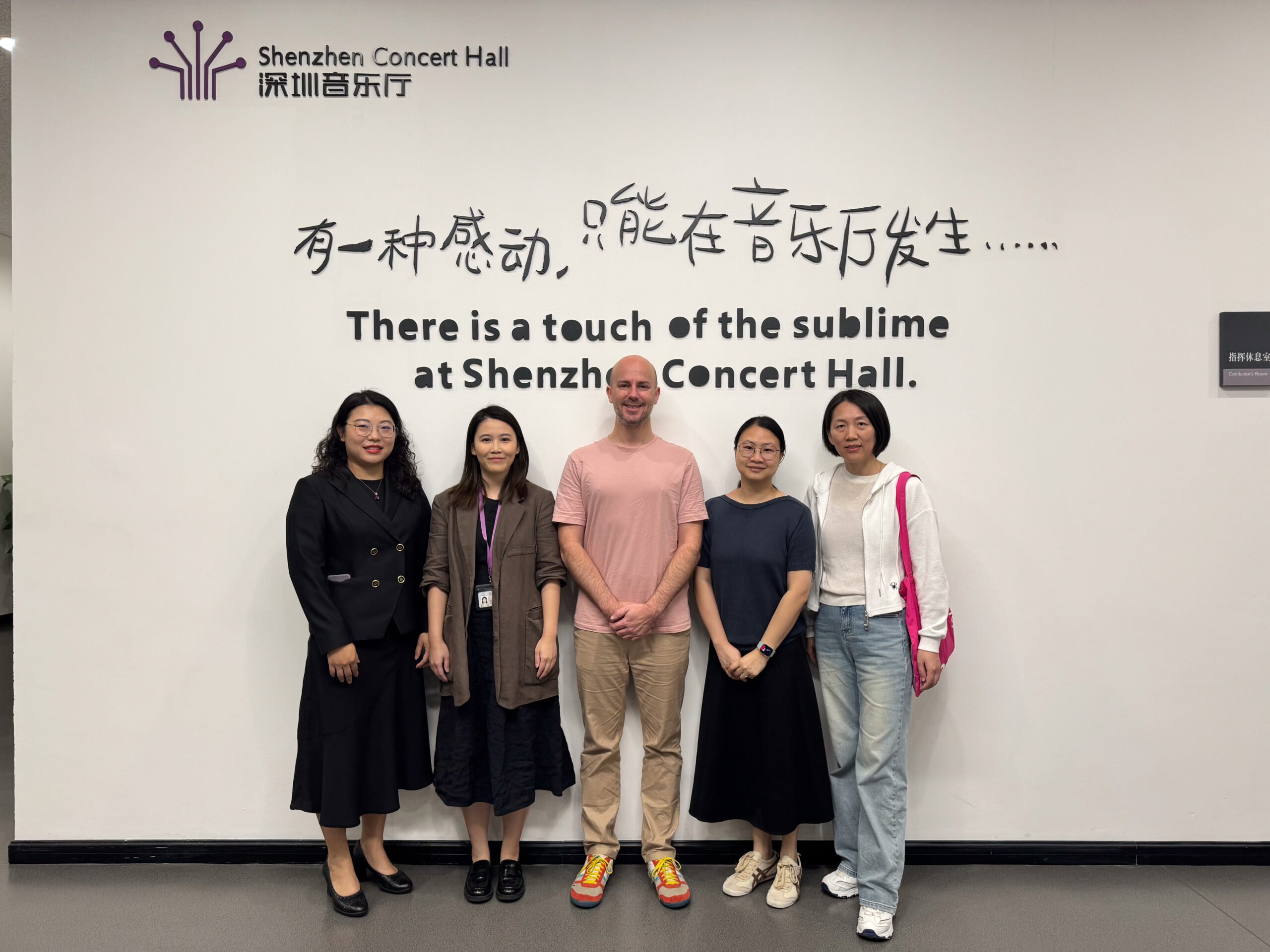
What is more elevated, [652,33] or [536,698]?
[652,33]

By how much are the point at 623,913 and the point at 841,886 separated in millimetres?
782

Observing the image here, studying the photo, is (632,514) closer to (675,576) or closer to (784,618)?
(675,576)

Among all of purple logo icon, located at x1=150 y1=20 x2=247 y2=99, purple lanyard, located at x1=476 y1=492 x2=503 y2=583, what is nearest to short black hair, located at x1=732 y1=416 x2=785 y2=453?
purple lanyard, located at x1=476 y1=492 x2=503 y2=583

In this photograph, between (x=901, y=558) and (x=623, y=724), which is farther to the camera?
(x=623, y=724)

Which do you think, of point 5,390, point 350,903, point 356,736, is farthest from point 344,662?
point 5,390

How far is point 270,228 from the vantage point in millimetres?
2787

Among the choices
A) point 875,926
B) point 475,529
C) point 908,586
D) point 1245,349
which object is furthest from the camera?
point 1245,349

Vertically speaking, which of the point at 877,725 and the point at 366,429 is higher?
the point at 366,429

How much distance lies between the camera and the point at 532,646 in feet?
8.33

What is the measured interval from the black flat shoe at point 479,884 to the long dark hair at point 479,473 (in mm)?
1294

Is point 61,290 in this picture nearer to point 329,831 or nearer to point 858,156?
point 329,831

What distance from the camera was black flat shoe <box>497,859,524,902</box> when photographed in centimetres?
254

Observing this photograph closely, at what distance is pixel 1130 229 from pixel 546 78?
2.31 meters

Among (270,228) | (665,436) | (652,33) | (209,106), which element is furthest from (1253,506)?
(209,106)
